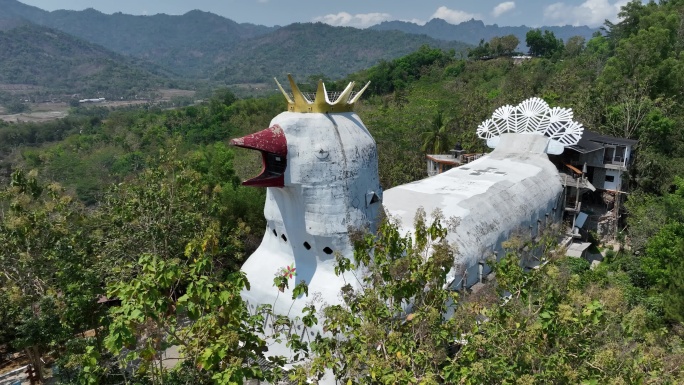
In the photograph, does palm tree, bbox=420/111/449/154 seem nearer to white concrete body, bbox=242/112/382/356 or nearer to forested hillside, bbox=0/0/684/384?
forested hillside, bbox=0/0/684/384

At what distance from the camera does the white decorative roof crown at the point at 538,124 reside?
23.5 meters

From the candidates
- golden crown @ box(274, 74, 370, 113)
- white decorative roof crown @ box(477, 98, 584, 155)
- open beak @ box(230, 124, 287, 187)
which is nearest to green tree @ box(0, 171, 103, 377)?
open beak @ box(230, 124, 287, 187)

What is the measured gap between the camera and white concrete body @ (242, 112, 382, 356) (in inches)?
447

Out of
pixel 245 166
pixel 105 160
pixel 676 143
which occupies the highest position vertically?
pixel 676 143

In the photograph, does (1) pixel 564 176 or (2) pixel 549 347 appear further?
(1) pixel 564 176

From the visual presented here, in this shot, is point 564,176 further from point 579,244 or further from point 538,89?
point 538,89

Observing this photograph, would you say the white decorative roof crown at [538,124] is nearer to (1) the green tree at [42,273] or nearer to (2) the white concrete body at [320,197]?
(2) the white concrete body at [320,197]

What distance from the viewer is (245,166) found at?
2988cm

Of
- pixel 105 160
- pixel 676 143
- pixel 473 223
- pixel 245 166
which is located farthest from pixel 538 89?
pixel 105 160

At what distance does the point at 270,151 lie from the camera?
1102cm

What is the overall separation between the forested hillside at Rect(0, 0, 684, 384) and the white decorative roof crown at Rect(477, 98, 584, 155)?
5.13 m

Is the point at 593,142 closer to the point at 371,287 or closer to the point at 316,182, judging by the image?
the point at 316,182

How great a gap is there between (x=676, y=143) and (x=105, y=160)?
59608 millimetres

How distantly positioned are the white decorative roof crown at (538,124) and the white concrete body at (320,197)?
15434 mm
